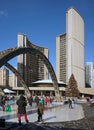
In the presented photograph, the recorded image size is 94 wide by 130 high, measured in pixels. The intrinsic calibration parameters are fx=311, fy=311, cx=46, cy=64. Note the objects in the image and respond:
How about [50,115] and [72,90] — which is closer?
[50,115]

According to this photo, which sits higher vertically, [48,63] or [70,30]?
[70,30]

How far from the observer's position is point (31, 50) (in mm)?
61938

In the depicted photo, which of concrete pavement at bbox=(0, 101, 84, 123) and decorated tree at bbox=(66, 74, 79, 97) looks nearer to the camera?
concrete pavement at bbox=(0, 101, 84, 123)

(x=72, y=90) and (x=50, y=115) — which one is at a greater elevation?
(x=50, y=115)

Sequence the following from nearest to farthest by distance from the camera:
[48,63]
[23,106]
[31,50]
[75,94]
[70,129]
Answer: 1. [70,129]
2. [23,106]
3. [31,50]
4. [48,63]
5. [75,94]

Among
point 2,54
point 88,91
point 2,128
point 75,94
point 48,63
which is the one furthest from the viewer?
point 88,91

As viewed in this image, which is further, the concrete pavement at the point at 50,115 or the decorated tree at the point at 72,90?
the decorated tree at the point at 72,90

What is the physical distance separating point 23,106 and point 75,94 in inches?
4600

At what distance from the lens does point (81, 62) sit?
655 feet

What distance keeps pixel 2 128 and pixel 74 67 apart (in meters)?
179

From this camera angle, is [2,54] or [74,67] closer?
[2,54]

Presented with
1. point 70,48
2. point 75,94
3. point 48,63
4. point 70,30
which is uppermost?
point 70,30

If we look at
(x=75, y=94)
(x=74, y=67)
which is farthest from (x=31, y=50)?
(x=74, y=67)

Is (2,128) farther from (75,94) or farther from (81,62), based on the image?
(81,62)
